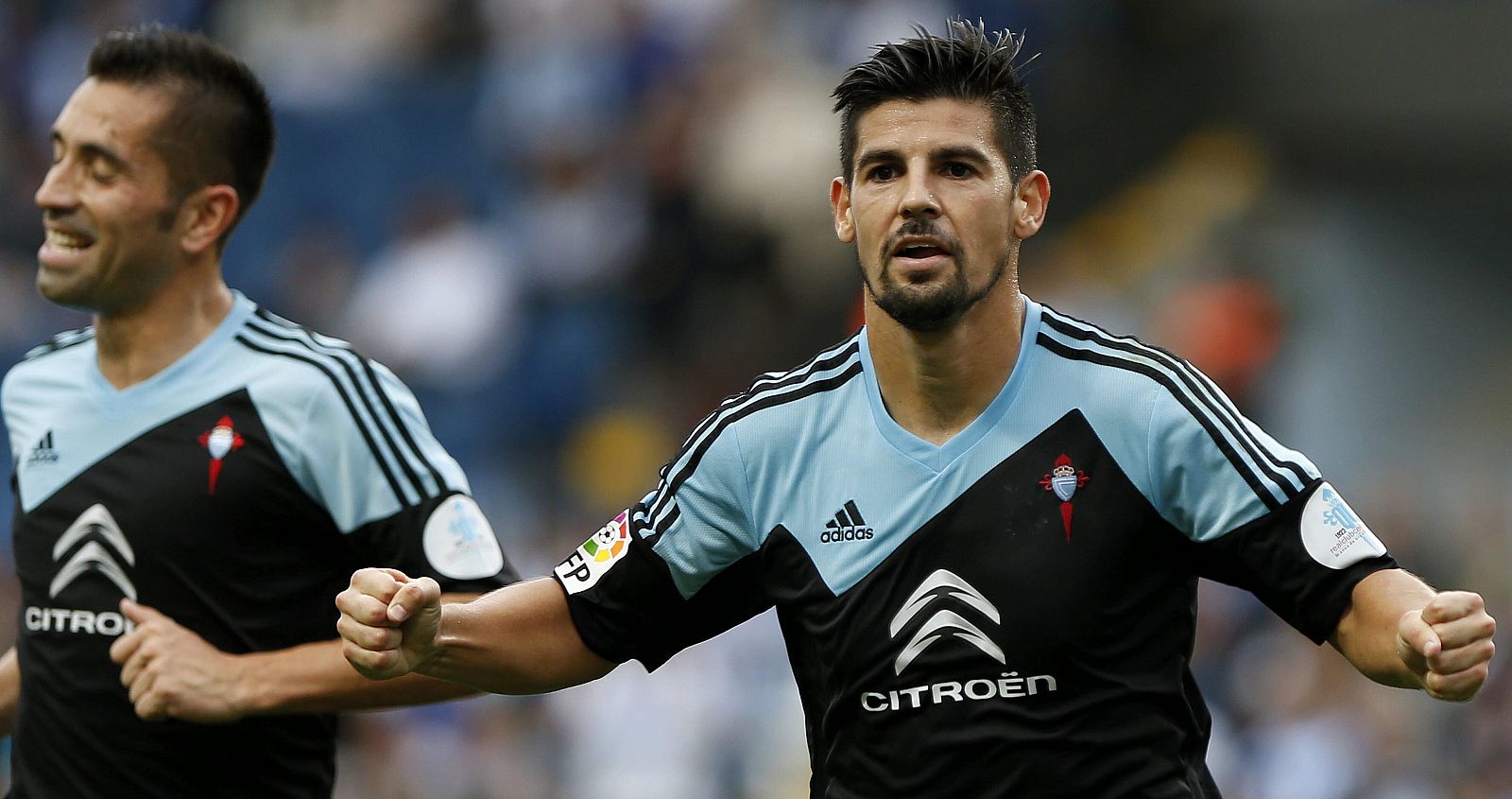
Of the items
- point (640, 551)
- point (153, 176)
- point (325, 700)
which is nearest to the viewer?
point (640, 551)

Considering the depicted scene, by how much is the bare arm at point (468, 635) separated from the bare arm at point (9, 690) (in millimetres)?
1654

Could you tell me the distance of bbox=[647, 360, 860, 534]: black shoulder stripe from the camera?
481cm

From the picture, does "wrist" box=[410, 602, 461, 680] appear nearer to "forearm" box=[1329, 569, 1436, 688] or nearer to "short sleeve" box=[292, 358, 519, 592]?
"short sleeve" box=[292, 358, 519, 592]

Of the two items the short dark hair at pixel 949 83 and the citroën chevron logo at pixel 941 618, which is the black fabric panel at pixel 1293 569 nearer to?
the citroën chevron logo at pixel 941 618

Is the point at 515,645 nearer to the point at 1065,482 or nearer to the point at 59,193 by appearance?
the point at 1065,482

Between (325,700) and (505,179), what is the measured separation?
844 centimetres

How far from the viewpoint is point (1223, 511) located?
14.4 ft

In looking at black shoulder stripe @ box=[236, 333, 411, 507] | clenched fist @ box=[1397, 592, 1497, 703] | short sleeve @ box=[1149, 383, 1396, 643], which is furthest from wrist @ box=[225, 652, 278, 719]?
clenched fist @ box=[1397, 592, 1497, 703]

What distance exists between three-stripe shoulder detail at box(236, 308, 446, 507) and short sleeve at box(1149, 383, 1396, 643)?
185cm

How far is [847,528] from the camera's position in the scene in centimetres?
464

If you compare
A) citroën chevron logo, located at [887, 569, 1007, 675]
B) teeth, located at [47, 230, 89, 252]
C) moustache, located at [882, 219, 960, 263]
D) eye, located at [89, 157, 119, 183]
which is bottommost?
citroën chevron logo, located at [887, 569, 1007, 675]

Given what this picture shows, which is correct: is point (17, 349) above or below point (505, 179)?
below

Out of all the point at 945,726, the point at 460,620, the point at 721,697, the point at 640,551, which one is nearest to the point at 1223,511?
the point at 945,726

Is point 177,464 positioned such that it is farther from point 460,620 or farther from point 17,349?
point 17,349
